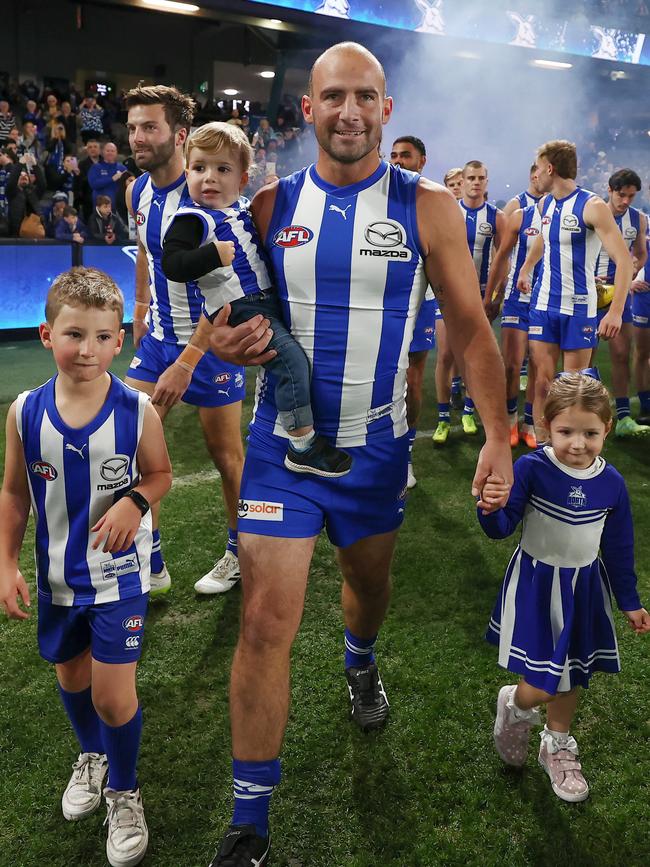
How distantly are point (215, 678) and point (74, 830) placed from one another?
803 millimetres

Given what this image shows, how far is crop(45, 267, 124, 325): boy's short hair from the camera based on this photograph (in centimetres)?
199

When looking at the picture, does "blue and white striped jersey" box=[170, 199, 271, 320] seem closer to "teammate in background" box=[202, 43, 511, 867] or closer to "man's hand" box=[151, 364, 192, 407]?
"teammate in background" box=[202, 43, 511, 867]

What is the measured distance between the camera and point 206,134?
2.96 metres

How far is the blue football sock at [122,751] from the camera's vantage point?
2.12m

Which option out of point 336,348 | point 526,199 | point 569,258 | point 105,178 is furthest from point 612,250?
point 105,178

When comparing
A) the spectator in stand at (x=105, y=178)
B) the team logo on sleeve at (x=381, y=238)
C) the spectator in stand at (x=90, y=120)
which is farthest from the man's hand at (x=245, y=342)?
the spectator in stand at (x=90, y=120)

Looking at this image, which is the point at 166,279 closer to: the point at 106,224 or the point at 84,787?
the point at 84,787

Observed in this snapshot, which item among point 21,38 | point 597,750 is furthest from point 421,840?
point 21,38

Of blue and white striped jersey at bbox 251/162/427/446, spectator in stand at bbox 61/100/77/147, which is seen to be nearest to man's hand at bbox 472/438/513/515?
blue and white striped jersey at bbox 251/162/427/446

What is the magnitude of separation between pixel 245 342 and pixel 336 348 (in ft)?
0.87

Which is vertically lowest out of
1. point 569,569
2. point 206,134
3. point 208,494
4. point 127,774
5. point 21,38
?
point 208,494

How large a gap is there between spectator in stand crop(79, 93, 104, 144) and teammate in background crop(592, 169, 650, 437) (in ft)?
34.7

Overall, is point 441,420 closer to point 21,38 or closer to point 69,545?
point 69,545

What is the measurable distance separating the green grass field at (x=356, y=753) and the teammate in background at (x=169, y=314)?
491mm
